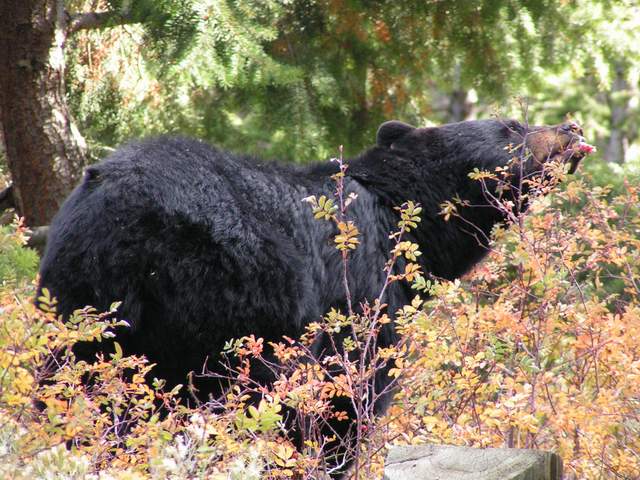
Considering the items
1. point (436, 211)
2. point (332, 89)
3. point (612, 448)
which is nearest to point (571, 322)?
point (612, 448)

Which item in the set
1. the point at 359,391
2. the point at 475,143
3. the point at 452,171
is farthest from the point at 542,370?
the point at 475,143

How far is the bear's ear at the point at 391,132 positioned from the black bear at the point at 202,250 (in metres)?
0.40

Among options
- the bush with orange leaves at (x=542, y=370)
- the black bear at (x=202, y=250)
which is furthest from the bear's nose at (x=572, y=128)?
the bush with orange leaves at (x=542, y=370)

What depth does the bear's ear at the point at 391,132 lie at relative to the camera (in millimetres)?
5086

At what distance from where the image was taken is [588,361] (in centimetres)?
425

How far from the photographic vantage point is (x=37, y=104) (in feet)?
18.5

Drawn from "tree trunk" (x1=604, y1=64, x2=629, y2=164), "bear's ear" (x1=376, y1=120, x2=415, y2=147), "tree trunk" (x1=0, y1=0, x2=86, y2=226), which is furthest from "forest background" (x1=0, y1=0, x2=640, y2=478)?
"tree trunk" (x1=604, y1=64, x2=629, y2=164)

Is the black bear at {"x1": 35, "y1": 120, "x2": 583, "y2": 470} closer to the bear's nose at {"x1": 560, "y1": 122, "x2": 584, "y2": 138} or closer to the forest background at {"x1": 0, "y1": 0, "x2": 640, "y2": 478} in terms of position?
the bear's nose at {"x1": 560, "y1": 122, "x2": 584, "y2": 138}

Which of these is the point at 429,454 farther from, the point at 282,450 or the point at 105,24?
the point at 105,24

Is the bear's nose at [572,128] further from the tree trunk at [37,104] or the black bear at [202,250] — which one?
the tree trunk at [37,104]

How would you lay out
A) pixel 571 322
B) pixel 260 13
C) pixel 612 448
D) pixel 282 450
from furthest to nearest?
pixel 260 13
pixel 571 322
pixel 612 448
pixel 282 450

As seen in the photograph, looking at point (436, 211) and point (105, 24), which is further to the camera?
point (105, 24)

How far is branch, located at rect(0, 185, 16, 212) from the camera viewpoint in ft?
20.3

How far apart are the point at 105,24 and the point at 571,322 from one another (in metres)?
3.80
